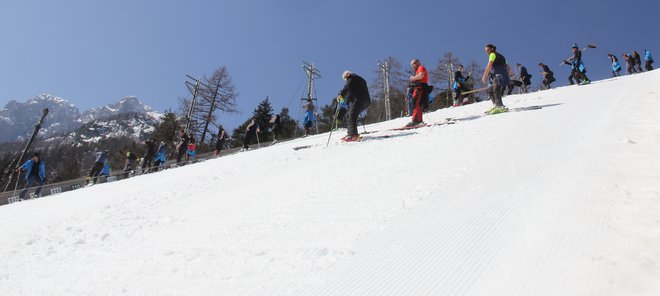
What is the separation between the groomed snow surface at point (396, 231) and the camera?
2.05 metres

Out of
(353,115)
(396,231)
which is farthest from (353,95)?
(396,231)

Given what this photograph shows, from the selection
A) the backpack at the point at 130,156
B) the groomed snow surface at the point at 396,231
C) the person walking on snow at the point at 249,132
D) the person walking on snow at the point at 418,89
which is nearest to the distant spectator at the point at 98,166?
the backpack at the point at 130,156

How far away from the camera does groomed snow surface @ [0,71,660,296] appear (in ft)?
6.73

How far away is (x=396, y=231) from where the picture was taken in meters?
2.75

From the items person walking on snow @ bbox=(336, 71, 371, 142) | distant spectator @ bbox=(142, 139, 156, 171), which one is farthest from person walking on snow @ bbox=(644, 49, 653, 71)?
distant spectator @ bbox=(142, 139, 156, 171)

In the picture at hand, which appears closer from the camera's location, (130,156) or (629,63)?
(130,156)

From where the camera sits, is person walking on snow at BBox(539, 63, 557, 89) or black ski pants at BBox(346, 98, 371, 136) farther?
person walking on snow at BBox(539, 63, 557, 89)

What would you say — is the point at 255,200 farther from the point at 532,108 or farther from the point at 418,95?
the point at 532,108

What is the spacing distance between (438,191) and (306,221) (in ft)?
4.04

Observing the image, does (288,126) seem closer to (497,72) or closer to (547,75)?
(547,75)

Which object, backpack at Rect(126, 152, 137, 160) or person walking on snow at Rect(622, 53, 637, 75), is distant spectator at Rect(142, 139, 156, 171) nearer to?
backpack at Rect(126, 152, 137, 160)

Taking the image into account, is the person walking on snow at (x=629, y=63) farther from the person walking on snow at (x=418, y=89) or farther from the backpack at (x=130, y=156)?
the backpack at (x=130, y=156)

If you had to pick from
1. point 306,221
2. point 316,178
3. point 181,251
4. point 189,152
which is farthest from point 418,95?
point 189,152

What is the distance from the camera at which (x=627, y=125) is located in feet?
17.0
